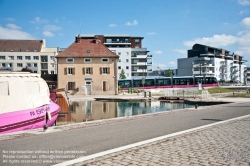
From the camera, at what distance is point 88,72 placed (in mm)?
47125

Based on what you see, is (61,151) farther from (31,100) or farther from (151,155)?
(31,100)

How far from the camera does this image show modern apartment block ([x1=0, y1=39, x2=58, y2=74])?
84125 millimetres

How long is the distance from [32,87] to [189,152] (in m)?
10.6

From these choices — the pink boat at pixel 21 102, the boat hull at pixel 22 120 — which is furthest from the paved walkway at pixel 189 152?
the boat hull at pixel 22 120

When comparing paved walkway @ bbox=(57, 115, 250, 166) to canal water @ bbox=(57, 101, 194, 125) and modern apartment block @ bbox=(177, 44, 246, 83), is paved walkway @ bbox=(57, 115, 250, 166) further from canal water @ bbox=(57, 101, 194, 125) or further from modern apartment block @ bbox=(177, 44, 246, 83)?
modern apartment block @ bbox=(177, 44, 246, 83)

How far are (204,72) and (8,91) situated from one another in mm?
95911

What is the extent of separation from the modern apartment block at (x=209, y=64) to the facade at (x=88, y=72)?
5862 centimetres

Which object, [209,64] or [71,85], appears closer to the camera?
[71,85]

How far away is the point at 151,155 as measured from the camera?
632 cm

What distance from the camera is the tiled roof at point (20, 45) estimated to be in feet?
281

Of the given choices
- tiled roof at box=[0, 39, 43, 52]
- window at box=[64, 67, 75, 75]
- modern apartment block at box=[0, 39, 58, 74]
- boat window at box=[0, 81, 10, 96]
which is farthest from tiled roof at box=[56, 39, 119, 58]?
tiled roof at box=[0, 39, 43, 52]

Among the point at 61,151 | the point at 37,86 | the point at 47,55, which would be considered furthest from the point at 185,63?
the point at 61,151

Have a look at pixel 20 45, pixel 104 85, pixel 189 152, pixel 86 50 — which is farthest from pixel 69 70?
pixel 20 45

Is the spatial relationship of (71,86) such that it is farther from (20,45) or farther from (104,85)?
(20,45)
